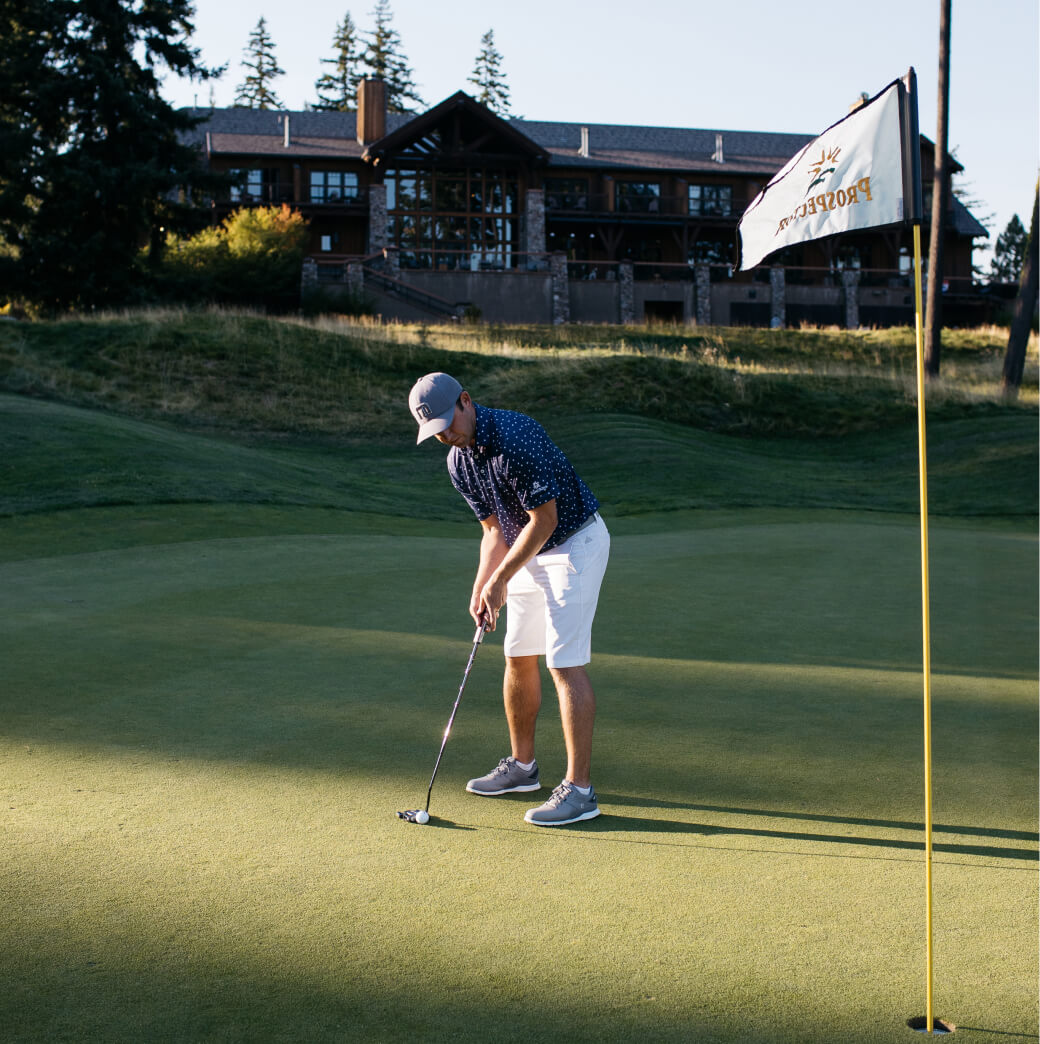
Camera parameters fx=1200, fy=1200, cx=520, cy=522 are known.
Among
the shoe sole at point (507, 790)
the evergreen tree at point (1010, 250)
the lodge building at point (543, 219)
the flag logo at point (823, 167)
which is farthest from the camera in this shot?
the evergreen tree at point (1010, 250)

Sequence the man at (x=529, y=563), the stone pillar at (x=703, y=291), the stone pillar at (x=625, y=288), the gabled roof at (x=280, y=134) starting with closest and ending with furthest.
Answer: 1. the man at (x=529, y=563)
2. the stone pillar at (x=625, y=288)
3. the stone pillar at (x=703, y=291)
4. the gabled roof at (x=280, y=134)

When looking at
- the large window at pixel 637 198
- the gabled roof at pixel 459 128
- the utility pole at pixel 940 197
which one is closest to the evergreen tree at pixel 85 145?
the gabled roof at pixel 459 128

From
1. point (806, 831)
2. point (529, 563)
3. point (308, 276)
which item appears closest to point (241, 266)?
point (308, 276)

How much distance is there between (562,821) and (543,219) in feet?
163

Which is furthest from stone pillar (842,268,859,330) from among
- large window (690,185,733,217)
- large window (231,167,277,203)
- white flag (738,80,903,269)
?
white flag (738,80,903,269)

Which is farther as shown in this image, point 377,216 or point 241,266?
point 377,216

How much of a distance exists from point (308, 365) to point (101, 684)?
23185mm

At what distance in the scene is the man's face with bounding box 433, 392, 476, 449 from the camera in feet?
15.8

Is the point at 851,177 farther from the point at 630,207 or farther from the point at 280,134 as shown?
the point at 280,134

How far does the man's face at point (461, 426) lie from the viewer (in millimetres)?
4801

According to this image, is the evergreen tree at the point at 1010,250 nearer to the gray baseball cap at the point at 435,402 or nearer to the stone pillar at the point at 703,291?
the stone pillar at the point at 703,291

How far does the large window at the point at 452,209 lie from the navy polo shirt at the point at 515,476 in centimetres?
4815

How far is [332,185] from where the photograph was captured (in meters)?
54.3

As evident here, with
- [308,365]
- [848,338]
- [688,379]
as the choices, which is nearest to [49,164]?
[308,365]
